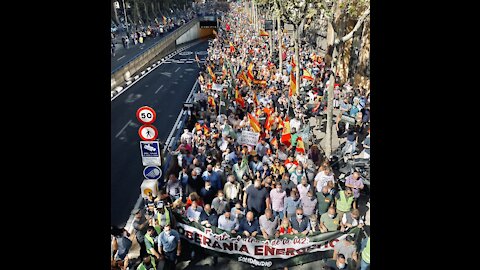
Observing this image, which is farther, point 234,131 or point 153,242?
point 234,131

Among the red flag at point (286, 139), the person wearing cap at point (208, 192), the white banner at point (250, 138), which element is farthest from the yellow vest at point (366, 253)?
the red flag at point (286, 139)

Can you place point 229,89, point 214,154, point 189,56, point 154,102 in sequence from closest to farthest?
point 214,154 < point 229,89 < point 154,102 < point 189,56

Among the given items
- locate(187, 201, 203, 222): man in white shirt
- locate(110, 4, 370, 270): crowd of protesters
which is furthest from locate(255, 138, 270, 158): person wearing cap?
locate(187, 201, 203, 222): man in white shirt

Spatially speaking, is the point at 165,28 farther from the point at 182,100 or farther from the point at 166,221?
the point at 166,221

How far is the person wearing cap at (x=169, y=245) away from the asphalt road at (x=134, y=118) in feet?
8.86

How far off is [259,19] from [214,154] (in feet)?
119

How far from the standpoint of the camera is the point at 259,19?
141ft

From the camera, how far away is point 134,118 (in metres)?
18.7

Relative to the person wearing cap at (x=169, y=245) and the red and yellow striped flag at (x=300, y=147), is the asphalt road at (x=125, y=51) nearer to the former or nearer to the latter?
the red and yellow striped flag at (x=300, y=147)

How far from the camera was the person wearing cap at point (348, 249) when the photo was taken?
598cm

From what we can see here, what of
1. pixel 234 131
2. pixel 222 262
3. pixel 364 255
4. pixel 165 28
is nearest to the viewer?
pixel 364 255
